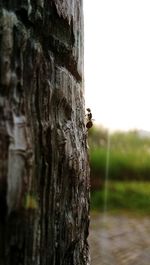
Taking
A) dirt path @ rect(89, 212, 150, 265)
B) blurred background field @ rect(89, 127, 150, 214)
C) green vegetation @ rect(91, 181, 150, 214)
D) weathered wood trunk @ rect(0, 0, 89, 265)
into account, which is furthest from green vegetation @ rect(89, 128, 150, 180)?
weathered wood trunk @ rect(0, 0, 89, 265)

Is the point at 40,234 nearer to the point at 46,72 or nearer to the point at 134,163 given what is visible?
the point at 46,72

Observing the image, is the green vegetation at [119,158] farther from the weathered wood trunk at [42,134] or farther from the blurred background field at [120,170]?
the weathered wood trunk at [42,134]

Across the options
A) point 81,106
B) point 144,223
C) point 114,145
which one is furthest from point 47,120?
point 114,145

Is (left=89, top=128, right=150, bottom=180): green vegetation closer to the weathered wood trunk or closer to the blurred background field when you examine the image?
the blurred background field

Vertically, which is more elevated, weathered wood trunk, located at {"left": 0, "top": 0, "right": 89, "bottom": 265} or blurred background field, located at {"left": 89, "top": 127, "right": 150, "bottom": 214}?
weathered wood trunk, located at {"left": 0, "top": 0, "right": 89, "bottom": 265}

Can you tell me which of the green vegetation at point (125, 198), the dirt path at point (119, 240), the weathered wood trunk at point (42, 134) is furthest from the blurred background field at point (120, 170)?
the weathered wood trunk at point (42, 134)
